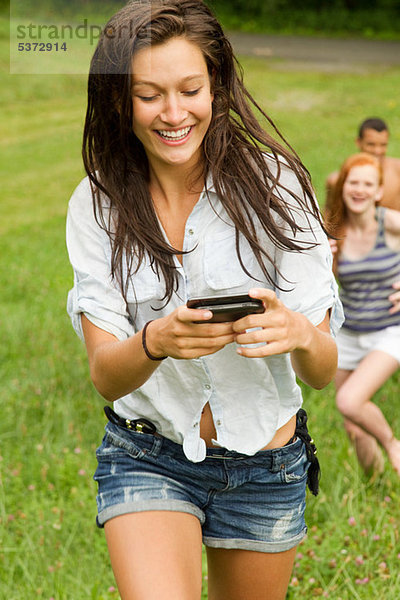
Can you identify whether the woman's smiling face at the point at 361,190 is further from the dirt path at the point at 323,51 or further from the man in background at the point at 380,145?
the dirt path at the point at 323,51

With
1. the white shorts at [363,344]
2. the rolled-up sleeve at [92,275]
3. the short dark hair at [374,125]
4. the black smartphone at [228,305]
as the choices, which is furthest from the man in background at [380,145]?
the black smartphone at [228,305]

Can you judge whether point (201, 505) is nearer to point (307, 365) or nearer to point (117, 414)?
point (117, 414)

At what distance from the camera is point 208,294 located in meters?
2.47

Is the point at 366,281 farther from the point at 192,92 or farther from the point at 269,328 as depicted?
the point at 269,328

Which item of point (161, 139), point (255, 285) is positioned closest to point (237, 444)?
point (255, 285)

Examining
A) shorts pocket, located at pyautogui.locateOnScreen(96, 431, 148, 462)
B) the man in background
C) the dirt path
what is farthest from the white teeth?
the dirt path

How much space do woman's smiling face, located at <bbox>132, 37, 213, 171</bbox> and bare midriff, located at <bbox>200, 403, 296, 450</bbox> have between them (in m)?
0.74

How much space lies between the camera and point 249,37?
2723 cm

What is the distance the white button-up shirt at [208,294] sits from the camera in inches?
95.8

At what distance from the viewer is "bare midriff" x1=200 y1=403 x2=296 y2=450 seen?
2562 mm

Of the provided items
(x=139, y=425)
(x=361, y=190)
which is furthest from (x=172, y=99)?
(x=361, y=190)

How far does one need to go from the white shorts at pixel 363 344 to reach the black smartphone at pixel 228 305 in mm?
2836

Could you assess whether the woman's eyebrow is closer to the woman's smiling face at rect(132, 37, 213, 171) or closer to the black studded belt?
the woman's smiling face at rect(132, 37, 213, 171)

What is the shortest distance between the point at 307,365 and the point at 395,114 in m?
15.9
